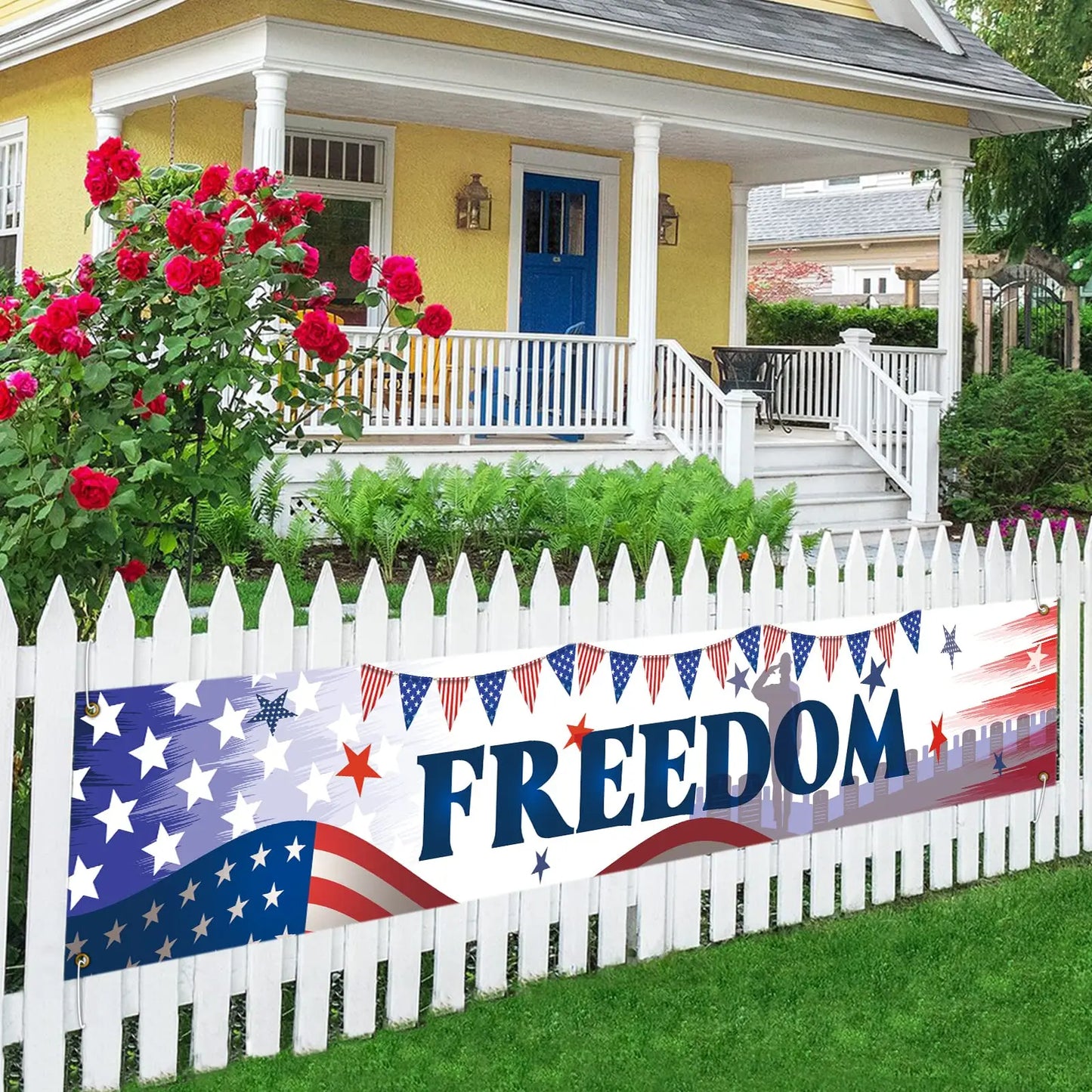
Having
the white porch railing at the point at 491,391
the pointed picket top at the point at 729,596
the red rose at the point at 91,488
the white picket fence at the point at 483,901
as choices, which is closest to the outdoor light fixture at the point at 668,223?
the white porch railing at the point at 491,391

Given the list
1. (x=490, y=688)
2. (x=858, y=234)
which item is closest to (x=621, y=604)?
(x=490, y=688)

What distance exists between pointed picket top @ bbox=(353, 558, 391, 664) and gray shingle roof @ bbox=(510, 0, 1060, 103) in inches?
330

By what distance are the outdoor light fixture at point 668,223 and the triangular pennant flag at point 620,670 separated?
12042 mm

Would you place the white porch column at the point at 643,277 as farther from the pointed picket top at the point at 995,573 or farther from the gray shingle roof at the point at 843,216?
the gray shingle roof at the point at 843,216

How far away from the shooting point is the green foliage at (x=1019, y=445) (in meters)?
13.5

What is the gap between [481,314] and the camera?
48.5 ft

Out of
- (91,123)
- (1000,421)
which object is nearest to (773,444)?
(1000,421)

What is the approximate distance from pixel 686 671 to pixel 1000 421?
32.9 ft

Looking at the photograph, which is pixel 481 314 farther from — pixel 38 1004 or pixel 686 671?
pixel 38 1004

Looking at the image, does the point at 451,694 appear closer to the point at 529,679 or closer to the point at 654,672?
the point at 529,679

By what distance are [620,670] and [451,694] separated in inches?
21.2

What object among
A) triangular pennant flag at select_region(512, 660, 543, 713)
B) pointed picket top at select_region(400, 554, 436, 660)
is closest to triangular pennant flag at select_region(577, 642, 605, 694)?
triangular pennant flag at select_region(512, 660, 543, 713)

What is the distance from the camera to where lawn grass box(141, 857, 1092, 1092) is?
3.79 m

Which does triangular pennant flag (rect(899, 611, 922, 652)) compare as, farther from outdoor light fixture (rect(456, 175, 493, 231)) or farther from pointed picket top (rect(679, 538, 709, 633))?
outdoor light fixture (rect(456, 175, 493, 231))
